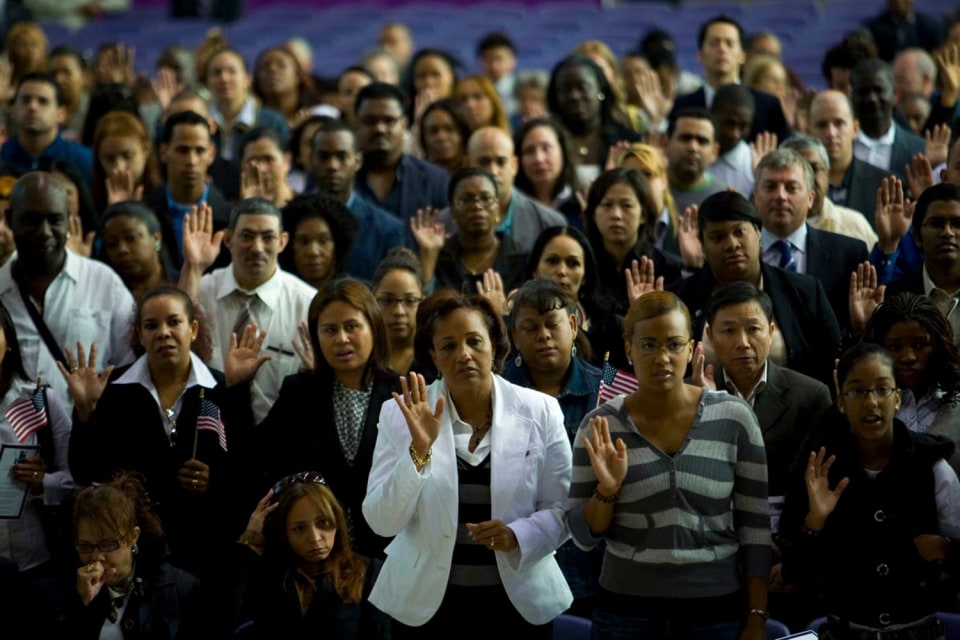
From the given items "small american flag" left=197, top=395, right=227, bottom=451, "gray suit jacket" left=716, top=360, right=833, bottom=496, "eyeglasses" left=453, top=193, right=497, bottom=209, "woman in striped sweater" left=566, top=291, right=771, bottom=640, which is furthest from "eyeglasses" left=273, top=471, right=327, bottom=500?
"eyeglasses" left=453, top=193, right=497, bottom=209

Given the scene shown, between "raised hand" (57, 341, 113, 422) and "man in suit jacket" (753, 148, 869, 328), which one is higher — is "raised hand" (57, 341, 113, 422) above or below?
below

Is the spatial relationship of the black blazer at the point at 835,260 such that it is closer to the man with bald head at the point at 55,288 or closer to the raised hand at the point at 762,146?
the raised hand at the point at 762,146

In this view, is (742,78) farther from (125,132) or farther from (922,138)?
(125,132)

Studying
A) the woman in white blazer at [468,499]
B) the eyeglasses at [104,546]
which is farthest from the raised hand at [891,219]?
the eyeglasses at [104,546]

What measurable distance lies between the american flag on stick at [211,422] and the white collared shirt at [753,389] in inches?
65.7

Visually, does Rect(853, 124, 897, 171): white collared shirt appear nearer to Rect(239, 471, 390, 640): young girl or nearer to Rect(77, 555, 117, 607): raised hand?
Rect(239, 471, 390, 640): young girl

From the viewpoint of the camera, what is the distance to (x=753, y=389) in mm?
4688

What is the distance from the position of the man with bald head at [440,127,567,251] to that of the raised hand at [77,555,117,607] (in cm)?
242

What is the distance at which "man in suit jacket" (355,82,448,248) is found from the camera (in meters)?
6.96

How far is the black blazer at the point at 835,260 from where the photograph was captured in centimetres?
554

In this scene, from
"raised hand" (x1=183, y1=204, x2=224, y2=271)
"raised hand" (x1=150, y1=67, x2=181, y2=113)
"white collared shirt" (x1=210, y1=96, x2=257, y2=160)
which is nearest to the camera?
"raised hand" (x1=183, y1=204, x2=224, y2=271)

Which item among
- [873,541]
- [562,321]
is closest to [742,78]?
[562,321]

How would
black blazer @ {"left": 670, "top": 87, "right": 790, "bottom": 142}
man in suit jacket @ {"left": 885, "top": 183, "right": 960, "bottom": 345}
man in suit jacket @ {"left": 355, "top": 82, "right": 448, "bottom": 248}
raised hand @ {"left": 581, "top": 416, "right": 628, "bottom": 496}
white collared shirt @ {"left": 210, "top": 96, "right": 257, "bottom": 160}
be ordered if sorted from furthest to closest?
white collared shirt @ {"left": 210, "top": 96, "right": 257, "bottom": 160}
black blazer @ {"left": 670, "top": 87, "right": 790, "bottom": 142}
man in suit jacket @ {"left": 355, "top": 82, "right": 448, "bottom": 248}
man in suit jacket @ {"left": 885, "top": 183, "right": 960, "bottom": 345}
raised hand @ {"left": 581, "top": 416, "right": 628, "bottom": 496}

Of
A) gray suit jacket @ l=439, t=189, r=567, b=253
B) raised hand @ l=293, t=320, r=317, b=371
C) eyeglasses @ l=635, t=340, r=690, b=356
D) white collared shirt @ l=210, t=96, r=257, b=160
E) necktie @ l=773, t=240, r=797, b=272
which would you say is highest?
white collared shirt @ l=210, t=96, r=257, b=160
